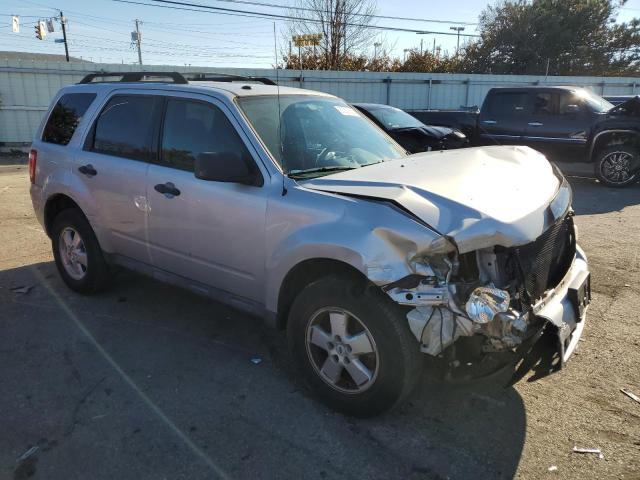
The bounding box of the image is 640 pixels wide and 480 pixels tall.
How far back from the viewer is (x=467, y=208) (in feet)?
8.78

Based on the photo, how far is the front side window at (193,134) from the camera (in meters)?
3.53

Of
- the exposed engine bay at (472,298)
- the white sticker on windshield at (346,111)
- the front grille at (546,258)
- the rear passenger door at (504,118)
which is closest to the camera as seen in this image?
the exposed engine bay at (472,298)

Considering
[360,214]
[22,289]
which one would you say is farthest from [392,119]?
[360,214]

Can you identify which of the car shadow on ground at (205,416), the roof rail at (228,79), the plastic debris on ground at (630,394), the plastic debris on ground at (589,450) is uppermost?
the roof rail at (228,79)

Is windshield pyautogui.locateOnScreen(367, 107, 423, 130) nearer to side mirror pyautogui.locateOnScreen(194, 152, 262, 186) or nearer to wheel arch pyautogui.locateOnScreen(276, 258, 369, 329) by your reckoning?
side mirror pyautogui.locateOnScreen(194, 152, 262, 186)

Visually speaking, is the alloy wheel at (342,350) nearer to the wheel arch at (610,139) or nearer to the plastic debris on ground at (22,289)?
the plastic debris on ground at (22,289)

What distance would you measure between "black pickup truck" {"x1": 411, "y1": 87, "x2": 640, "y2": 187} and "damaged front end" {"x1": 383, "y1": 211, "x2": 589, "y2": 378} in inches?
341

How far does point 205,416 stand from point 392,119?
26.7 ft

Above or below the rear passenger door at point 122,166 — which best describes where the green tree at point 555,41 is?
above

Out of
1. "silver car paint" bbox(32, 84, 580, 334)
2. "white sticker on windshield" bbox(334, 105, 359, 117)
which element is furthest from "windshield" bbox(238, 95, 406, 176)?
"silver car paint" bbox(32, 84, 580, 334)

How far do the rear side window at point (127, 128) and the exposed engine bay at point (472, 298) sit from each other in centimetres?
243

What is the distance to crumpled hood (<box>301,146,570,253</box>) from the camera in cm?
261

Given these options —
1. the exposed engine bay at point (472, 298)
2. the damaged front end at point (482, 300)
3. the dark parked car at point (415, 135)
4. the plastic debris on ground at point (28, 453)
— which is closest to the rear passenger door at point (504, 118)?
the dark parked car at point (415, 135)

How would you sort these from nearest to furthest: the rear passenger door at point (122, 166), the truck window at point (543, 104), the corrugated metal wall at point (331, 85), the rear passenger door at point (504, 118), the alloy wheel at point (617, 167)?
the rear passenger door at point (122, 166)
the alloy wheel at point (617, 167)
the truck window at point (543, 104)
the rear passenger door at point (504, 118)
the corrugated metal wall at point (331, 85)
